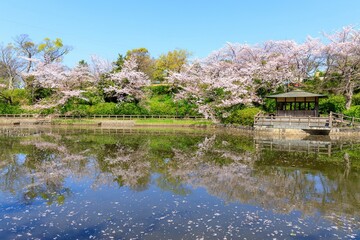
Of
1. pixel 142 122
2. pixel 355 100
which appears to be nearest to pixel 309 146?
pixel 355 100

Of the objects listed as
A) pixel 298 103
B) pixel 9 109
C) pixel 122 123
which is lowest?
pixel 122 123

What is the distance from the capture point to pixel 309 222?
723 centimetres

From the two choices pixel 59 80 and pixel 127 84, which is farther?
pixel 59 80

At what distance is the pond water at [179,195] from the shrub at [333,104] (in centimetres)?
1534

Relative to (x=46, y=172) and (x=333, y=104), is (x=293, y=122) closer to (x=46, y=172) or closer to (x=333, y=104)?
(x=333, y=104)

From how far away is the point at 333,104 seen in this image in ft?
99.7

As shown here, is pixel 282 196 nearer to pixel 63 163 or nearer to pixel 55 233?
pixel 55 233

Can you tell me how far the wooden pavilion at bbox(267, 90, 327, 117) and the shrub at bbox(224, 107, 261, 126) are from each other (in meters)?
2.33

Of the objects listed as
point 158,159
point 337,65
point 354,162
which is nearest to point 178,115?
point 337,65

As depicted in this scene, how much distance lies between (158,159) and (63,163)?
15.2 ft

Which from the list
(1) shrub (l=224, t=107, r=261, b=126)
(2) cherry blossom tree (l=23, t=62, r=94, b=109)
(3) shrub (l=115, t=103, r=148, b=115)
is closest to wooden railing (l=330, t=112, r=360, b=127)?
(1) shrub (l=224, t=107, r=261, b=126)

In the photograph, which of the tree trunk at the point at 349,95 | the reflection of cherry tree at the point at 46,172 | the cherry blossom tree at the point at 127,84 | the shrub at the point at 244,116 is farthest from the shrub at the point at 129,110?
the tree trunk at the point at 349,95

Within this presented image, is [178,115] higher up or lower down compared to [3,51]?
lower down

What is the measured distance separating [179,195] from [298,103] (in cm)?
2377
